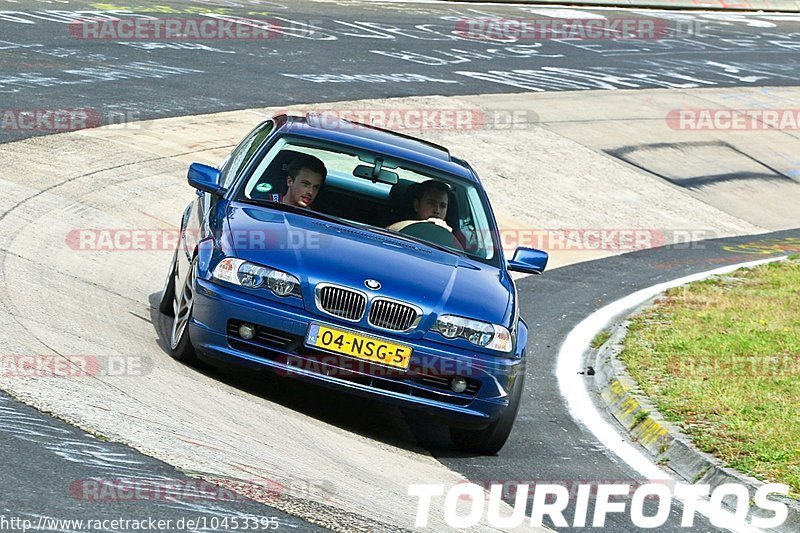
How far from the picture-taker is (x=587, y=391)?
10.2 meters

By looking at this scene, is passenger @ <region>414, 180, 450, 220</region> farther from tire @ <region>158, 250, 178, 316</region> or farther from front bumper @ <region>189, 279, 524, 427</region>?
tire @ <region>158, 250, 178, 316</region>

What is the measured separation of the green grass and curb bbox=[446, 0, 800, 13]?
24190 mm

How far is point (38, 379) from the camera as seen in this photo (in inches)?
271

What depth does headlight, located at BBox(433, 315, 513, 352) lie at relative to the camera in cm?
772

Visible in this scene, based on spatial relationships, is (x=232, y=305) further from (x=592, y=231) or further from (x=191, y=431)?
(x=592, y=231)

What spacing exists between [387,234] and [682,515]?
2.58m

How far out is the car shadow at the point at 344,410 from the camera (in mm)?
7957

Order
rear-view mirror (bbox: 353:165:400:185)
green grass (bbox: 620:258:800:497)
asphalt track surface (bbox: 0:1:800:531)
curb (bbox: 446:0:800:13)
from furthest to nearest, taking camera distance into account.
Result: curb (bbox: 446:0:800:13)
rear-view mirror (bbox: 353:165:400:185)
green grass (bbox: 620:258:800:497)
asphalt track surface (bbox: 0:1:800:531)
